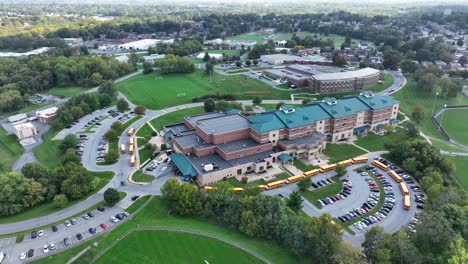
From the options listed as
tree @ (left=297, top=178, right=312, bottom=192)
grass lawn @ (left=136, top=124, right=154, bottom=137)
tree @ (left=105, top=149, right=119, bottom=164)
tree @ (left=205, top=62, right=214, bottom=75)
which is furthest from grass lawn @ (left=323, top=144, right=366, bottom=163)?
tree @ (left=205, top=62, right=214, bottom=75)

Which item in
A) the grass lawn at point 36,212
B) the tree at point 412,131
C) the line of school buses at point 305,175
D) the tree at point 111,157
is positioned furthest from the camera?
the tree at point 412,131

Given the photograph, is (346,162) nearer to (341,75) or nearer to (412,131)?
(412,131)

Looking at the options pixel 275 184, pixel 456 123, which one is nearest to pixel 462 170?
pixel 456 123

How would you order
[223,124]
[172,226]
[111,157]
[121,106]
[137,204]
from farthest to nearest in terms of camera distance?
[121,106]
[223,124]
[111,157]
[137,204]
[172,226]

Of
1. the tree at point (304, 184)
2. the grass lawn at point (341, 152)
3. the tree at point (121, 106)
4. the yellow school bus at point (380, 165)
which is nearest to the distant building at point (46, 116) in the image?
the tree at point (121, 106)

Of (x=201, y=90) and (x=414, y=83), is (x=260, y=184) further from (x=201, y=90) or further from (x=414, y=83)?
(x=414, y=83)

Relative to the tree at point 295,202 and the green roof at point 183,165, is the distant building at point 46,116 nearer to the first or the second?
the green roof at point 183,165

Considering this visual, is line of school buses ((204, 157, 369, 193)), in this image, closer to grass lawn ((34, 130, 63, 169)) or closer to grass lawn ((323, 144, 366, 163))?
grass lawn ((323, 144, 366, 163))
